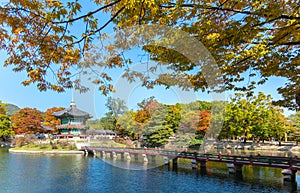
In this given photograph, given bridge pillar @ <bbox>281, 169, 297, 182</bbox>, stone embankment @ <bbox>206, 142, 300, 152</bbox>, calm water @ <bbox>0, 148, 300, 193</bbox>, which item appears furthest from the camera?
stone embankment @ <bbox>206, 142, 300, 152</bbox>

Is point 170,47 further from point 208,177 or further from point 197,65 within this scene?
point 208,177

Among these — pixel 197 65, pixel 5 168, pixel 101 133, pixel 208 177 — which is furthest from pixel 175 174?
pixel 101 133

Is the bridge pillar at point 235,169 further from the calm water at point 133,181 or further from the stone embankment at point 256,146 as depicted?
the stone embankment at point 256,146

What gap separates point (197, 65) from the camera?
589 cm

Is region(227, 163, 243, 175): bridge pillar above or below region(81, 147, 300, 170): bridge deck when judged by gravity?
below

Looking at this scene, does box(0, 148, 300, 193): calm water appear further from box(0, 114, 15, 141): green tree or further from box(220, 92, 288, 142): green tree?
box(0, 114, 15, 141): green tree

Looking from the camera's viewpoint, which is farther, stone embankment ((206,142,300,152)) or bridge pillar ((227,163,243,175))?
stone embankment ((206,142,300,152))

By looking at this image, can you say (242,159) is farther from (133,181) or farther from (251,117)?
(251,117)

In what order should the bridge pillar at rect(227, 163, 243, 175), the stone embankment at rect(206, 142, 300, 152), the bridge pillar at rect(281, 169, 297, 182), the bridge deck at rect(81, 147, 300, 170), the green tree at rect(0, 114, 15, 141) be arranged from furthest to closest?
the green tree at rect(0, 114, 15, 141) < the stone embankment at rect(206, 142, 300, 152) < the bridge pillar at rect(227, 163, 243, 175) < the bridge deck at rect(81, 147, 300, 170) < the bridge pillar at rect(281, 169, 297, 182)

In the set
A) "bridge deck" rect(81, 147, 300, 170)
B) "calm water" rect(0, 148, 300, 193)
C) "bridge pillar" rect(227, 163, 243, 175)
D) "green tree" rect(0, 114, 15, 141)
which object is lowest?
"calm water" rect(0, 148, 300, 193)

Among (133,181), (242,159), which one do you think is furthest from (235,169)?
(133,181)

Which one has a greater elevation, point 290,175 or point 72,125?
point 72,125

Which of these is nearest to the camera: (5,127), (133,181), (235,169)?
(133,181)

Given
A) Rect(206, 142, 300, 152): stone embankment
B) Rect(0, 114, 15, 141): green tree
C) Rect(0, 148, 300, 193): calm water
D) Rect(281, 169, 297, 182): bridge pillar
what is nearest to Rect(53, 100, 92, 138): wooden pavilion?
Rect(0, 114, 15, 141): green tree
